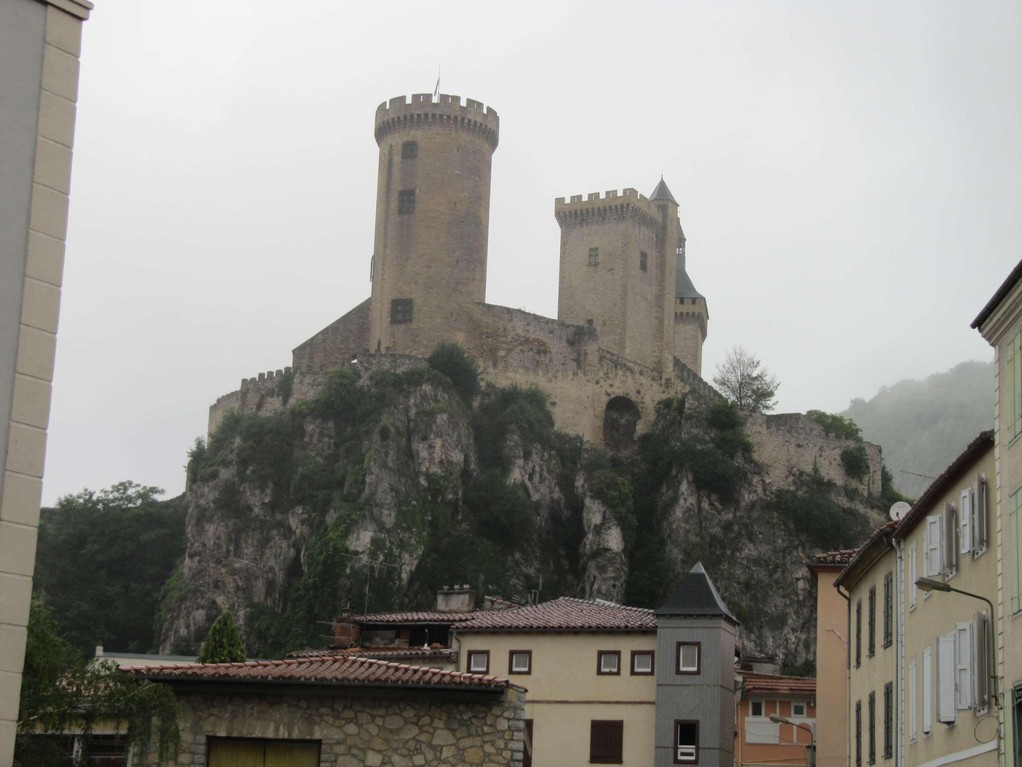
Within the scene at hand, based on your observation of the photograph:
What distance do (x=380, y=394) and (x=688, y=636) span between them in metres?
34.0

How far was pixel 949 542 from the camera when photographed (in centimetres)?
2680

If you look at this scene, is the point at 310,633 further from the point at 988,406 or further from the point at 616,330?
the point at 988,406

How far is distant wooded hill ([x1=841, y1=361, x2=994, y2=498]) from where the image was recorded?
162513mm

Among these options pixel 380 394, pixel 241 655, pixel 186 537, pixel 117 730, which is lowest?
pixel 117 730

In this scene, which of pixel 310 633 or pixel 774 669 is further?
pixel 310 633

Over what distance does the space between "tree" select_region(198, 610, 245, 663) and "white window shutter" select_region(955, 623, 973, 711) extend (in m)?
28.6

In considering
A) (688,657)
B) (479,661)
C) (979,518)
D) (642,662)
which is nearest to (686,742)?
(688,657)

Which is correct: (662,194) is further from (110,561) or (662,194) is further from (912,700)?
(912,700)

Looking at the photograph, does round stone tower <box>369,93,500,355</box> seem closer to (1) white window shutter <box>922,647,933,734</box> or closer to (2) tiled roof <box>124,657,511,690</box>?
(1) white window shutter <box>922,647,933,734</box>

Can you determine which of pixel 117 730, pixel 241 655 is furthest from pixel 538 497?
pixel 117 730

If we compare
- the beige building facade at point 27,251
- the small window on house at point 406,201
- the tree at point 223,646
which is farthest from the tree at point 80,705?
the small window on house at point 406,201

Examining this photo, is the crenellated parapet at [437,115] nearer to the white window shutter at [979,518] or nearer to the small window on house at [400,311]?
the small window on house at [400,311]

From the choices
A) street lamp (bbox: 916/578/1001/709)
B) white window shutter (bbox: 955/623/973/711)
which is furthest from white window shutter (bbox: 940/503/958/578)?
street lamp (bbox: 916/578/1001/709)

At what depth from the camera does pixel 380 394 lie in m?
78.3
